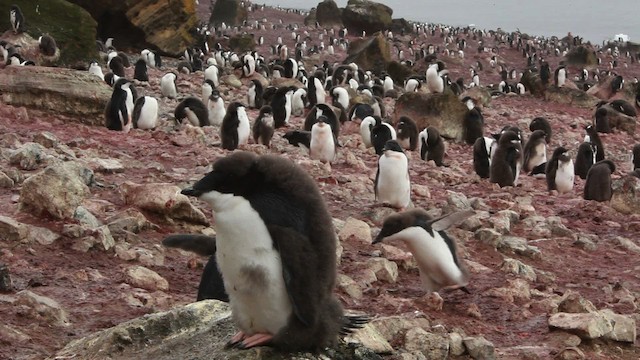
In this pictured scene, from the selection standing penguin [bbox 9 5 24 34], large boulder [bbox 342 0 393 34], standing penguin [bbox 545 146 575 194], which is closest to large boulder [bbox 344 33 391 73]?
standing penguin [bbox 9 5 24 34]

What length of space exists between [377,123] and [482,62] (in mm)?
36799

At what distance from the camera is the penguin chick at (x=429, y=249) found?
652cm

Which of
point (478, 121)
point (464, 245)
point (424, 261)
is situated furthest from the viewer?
point (478, 121)

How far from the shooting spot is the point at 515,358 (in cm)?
541

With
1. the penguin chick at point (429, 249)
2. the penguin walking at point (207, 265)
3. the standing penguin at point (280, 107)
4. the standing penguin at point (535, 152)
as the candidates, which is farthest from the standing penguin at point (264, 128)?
the penguin walking at point (207, 265)

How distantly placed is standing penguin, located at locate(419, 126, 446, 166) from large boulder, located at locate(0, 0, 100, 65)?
12.6 m

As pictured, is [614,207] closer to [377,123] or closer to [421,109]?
[377,123]

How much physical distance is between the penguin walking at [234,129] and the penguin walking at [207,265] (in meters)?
8.01

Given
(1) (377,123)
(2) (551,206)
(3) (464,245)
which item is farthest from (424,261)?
(1) (377,123)

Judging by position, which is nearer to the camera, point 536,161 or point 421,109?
point 536,161

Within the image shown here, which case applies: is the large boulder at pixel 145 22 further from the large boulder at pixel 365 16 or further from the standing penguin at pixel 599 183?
the large boulder at pixel 365 16

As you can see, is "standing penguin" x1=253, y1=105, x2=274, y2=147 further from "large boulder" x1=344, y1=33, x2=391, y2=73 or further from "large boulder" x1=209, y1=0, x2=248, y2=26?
"large boulder" x1=209, y1=0, x2=248, y2=26

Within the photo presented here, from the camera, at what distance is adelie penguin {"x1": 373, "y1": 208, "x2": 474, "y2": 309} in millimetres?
6520

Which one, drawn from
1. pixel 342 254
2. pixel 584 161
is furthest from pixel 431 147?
pixel 342 254
